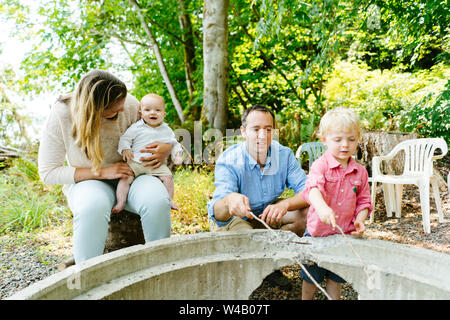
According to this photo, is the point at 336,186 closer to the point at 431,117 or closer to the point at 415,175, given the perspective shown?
the point at 415,175

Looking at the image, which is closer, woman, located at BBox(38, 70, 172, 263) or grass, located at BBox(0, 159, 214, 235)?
woman, located at BBox(38, 70, 172, 263)

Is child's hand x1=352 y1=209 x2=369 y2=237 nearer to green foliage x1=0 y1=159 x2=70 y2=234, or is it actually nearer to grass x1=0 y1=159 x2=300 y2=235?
grass x1=0 y1=159 x2=300 y2=235

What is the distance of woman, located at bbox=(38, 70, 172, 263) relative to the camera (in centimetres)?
170

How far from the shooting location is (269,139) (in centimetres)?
202

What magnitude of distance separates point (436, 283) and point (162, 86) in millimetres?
6977

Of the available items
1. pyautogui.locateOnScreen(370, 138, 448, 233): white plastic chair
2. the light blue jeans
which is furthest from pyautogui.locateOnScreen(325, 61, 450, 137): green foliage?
the light blue jeans

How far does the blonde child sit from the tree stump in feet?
3.85

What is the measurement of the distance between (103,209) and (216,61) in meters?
3.82

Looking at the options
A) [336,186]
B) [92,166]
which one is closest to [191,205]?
[92,166]

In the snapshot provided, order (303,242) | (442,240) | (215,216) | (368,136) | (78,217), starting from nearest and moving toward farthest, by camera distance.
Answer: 1. (303,242)
2. (78,217)
3. (215,216)
4. (442,240)
5. (368,136)

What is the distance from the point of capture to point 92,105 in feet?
5.78
